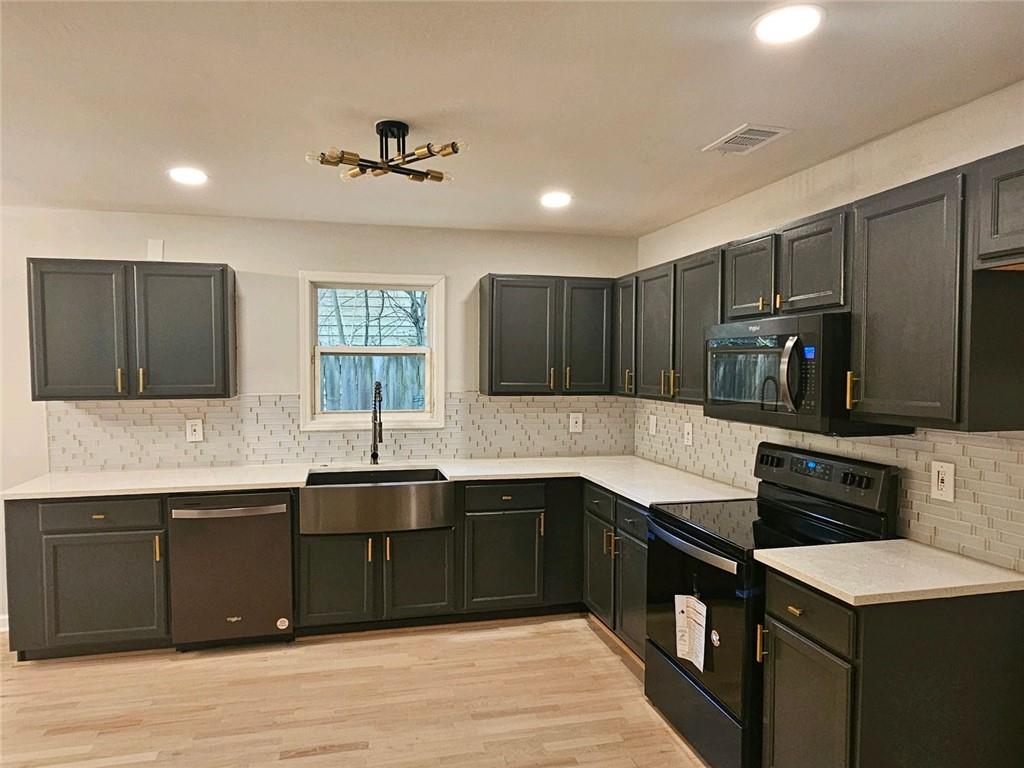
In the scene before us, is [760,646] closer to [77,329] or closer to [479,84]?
[479,84]

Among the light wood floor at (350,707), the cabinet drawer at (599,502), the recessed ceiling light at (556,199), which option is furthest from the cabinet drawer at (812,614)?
the recessed ceiling light at (556,199)

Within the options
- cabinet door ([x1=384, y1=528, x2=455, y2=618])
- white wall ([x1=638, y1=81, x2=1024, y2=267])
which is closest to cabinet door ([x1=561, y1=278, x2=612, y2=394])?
white wall ([x1=638, y1=81, x2=1024, y2=267])

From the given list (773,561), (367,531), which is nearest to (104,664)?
(367,531)

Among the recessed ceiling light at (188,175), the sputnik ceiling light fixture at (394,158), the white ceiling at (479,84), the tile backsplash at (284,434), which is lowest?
the tile backsplash at (284,434)

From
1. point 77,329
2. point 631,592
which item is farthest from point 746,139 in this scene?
point 77,329

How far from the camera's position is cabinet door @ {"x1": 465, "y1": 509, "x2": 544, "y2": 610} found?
3779mm

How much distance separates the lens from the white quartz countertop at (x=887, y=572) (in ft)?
6.02

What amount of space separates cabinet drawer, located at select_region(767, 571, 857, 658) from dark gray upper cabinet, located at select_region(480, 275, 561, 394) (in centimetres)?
220

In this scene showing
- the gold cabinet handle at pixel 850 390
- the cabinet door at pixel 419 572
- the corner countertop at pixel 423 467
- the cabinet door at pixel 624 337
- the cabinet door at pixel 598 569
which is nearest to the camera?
the gold cabinet handle at pixel 850 390

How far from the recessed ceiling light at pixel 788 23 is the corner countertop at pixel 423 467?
76.5 inches

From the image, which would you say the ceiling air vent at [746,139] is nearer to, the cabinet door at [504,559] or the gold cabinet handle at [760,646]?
the gold cabinet handle at [760,646]

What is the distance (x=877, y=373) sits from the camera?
2172 millimetres

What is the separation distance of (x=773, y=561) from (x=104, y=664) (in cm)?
333

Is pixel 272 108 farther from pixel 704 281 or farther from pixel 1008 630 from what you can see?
pixel 1008 630
